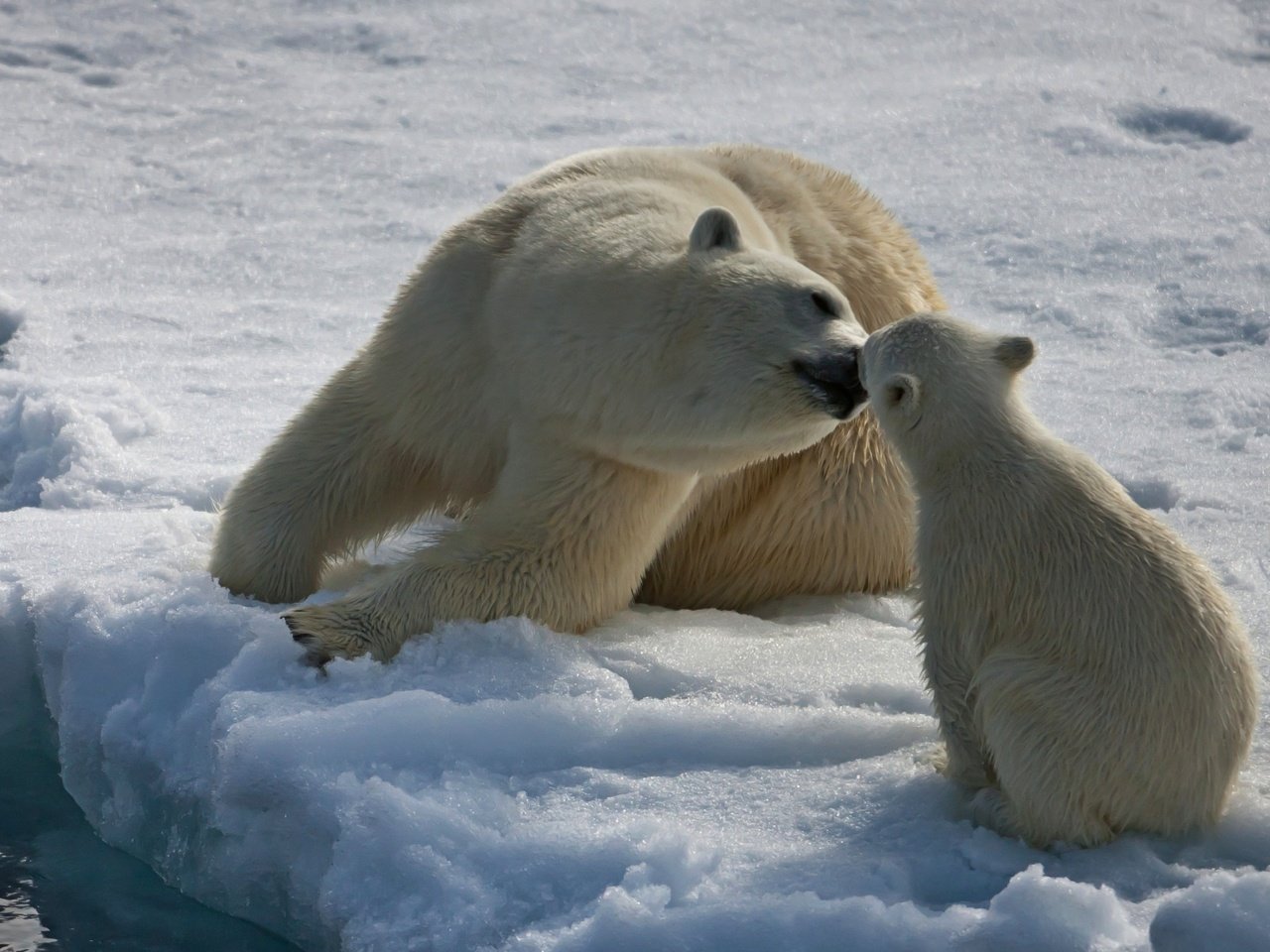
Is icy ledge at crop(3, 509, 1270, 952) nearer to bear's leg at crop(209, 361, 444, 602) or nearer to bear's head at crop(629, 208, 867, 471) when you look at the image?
bear's leg at crop(209, 361, 444, 602)

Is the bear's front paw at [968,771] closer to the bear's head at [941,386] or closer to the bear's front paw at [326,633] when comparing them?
the bear's head at [941,386]

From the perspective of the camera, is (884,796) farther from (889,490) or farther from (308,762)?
(889,490)

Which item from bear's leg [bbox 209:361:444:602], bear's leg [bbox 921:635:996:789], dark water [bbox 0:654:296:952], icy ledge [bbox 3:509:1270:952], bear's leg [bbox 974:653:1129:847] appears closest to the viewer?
icy ledge [bbox 3:509:1270:952]

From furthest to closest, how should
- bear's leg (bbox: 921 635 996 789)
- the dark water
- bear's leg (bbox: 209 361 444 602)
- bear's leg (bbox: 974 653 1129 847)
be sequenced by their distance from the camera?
bear's leg (bbox: 209 361 444 602)
the dark water
bear's leg (bbox: 921 635 996 789)
bear's leg (bbox: 974 653 1129 847)

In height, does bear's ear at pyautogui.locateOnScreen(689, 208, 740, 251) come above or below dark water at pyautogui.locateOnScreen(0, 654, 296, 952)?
above

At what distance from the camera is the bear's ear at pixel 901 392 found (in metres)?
2.81

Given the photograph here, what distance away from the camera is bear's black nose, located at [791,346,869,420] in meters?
3.10

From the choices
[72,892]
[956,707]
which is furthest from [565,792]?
[72,892]

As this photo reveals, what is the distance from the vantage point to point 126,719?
3.28 metres

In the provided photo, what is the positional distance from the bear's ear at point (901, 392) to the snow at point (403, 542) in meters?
0.64

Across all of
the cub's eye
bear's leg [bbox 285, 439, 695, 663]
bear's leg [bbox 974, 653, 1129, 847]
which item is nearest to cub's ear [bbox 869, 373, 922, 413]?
the cub's eye

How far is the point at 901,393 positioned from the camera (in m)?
2.86

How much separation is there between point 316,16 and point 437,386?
684cm

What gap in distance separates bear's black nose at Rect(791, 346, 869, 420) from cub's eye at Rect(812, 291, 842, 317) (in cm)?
12
